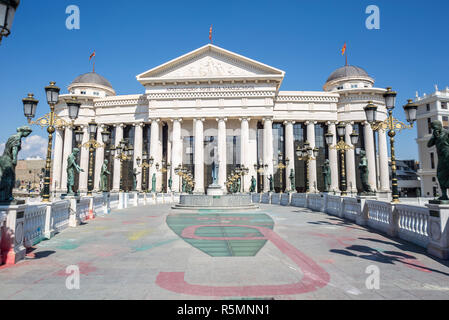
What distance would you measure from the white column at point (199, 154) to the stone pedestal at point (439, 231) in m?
39.7

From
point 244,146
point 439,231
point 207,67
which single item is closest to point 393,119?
point 439,231

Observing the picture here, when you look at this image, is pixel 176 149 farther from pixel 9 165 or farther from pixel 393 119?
pixel 9 165

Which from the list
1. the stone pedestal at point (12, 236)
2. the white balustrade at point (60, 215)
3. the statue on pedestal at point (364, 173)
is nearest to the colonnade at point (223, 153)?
the statue on pedestal at point (364, 173)

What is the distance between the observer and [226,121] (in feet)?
161

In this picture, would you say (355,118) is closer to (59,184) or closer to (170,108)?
(170,108)

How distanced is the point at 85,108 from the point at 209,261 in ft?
188

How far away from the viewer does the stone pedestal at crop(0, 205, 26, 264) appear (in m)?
6.56

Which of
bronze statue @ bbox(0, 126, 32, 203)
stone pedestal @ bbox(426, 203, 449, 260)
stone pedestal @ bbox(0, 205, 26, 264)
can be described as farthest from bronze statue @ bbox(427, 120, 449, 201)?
bronze statue @ bbox(0, 126, 32, 203)

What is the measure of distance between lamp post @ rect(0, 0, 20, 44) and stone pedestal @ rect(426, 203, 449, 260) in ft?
33.9

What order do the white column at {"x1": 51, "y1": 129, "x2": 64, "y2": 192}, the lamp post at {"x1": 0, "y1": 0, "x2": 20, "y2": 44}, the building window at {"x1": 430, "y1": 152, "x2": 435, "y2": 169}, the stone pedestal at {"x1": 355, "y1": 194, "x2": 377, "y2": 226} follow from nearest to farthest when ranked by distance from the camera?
the lamp post at {"x1": 0, "y1": 0, "x2": 20, "y2": 44} → the stone pedestal at {"x1": 355, "y1": 194, "x2": 377, "y2": 226} → the building window at {"x1": 430, "y1": 152, "x2": 435, "y2": 169} → the white column at {"x1": 51, "y1": 129, "x2": 64, "y2": 192}

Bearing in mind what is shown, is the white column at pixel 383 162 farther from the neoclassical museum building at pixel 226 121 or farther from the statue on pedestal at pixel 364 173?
the statue on pedestal at pixel 364 173

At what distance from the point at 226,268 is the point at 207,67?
152 ft

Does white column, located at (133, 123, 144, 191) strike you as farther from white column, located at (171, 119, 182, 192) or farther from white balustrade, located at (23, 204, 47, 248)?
white balustrade, located at (23, 204, 47, 248)
